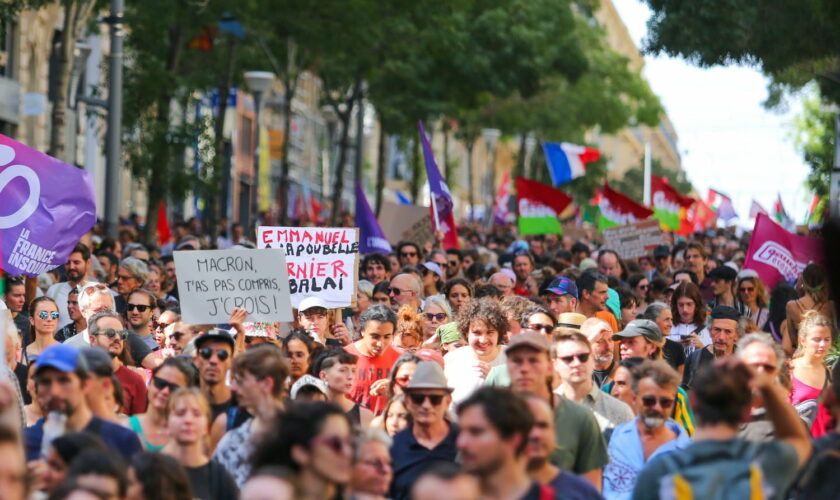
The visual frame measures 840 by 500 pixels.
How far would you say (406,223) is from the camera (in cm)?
2267

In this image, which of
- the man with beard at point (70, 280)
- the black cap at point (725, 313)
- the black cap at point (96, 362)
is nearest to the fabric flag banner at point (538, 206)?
the man with beard at point (70, 280)

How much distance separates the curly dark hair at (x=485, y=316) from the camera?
1015 cm

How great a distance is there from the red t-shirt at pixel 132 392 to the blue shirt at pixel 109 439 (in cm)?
229

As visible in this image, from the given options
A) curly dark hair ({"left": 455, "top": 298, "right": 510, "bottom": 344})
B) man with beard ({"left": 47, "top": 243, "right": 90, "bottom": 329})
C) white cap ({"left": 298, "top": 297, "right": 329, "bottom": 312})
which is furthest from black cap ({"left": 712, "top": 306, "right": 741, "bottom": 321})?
man with beard ({"left": 47, "top": 243, "right": 90, "bottom": 329})

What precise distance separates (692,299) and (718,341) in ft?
5.87

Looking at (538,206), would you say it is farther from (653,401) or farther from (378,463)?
(378,463)

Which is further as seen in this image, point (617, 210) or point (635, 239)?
point (617, 210)

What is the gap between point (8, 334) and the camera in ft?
29.3

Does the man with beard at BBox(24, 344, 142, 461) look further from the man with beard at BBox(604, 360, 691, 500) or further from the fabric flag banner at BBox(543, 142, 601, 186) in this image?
the fabric flag banner at BBox(543, 142, 601, 186)

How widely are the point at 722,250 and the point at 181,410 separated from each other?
2148 centimetres

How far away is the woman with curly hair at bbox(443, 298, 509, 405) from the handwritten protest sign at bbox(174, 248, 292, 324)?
4.79 feet

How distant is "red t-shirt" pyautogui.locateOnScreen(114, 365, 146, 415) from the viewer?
30.8ft

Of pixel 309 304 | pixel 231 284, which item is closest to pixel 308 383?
pixel 231 284

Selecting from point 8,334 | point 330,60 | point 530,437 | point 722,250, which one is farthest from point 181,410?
point 330,60
